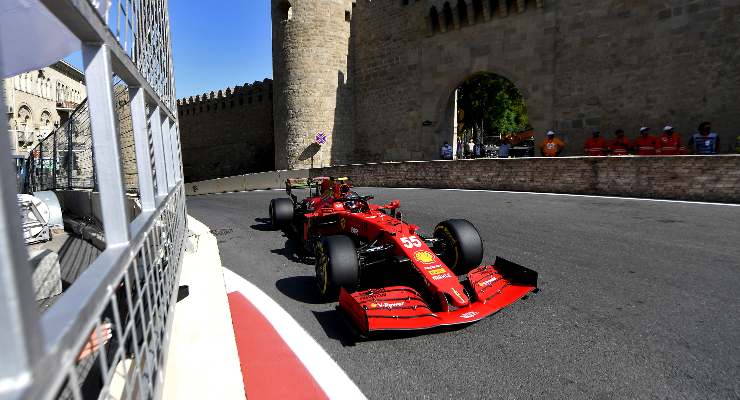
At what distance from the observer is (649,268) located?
172 inches

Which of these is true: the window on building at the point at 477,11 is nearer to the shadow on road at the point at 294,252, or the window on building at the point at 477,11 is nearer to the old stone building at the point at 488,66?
the old stone building at the point at 488,66

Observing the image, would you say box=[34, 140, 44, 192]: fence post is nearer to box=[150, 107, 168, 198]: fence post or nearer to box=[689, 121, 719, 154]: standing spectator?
box=[150, 107, 168, 198]: fence post

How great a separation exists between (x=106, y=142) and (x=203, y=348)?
1519 mm

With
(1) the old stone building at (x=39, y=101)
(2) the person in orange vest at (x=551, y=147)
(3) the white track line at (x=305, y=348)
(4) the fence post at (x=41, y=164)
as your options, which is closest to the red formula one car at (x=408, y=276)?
(3) the white track line at (x=305, y=348)

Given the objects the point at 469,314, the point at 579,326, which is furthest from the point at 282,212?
the point at 579,326

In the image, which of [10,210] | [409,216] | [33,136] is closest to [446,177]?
[409,216]

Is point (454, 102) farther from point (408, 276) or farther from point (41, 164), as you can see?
point (408, 276)

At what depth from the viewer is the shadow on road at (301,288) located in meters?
3.90

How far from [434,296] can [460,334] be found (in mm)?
398

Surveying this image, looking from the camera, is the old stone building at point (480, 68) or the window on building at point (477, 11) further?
the window on building at point (477, 11)

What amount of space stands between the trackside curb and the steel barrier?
15 cm

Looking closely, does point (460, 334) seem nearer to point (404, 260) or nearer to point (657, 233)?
point (404, 260)

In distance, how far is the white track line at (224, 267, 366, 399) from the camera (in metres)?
2.41

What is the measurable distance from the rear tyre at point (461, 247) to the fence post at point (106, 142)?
3.08m
